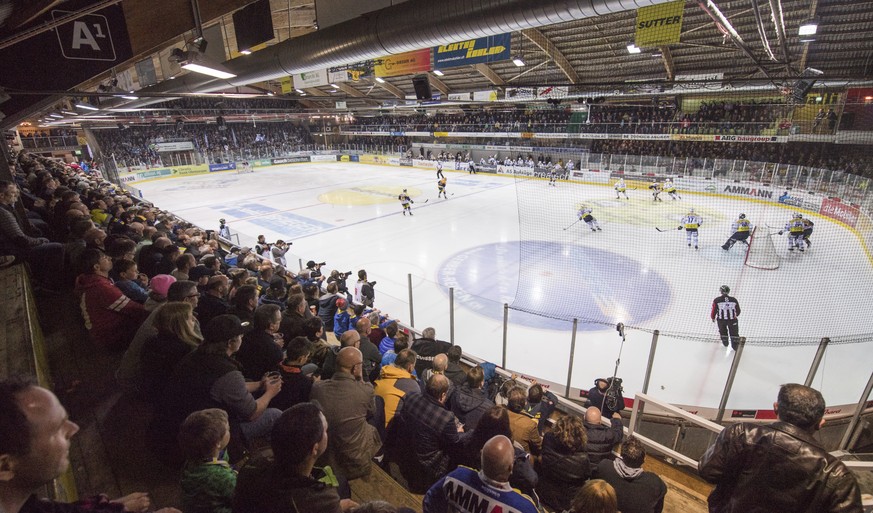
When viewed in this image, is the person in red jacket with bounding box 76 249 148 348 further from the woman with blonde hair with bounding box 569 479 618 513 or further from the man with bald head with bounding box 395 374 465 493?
the woman with blonde hair with bounding box 569 479 618 513

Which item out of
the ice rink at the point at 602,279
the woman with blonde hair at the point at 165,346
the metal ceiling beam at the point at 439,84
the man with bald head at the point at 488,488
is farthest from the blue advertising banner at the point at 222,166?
the man with bald head at the point at 488,488

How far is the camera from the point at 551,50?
20688 mm

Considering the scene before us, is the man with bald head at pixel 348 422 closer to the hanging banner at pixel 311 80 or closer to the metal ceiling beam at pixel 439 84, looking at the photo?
the hanging banner at pixel 311 80

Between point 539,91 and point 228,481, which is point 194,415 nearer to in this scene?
point 228,481

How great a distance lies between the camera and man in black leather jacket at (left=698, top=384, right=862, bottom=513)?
195 cm

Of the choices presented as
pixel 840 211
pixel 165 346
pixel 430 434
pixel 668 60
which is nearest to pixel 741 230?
pixel 840 211

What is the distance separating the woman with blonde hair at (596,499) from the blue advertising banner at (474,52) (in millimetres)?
11822

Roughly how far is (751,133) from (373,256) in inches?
816

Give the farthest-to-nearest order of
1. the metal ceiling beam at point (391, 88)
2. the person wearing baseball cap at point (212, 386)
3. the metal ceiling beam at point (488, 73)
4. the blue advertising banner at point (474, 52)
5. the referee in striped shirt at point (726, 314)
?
the metal ceiling beam at point (391, 88) < the metal ceiling beam at point (488, 73) < the blue advertising banner at point (474, 52) < the referee in striped shirt at point (726, 314) < the person wearing baseball cap at point (212, 386)

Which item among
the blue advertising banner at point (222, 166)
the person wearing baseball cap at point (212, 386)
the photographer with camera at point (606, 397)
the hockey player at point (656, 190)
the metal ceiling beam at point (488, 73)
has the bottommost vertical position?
the blue advertising banner at point (222, 166)

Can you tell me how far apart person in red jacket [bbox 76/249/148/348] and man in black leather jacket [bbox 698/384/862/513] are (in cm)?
430

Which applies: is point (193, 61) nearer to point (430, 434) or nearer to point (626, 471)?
point (430, 434)

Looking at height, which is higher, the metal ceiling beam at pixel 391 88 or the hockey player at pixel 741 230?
the metal ceiling beam at pixel 391 88

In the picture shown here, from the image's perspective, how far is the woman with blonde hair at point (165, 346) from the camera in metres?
2.76
